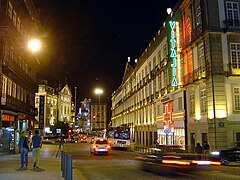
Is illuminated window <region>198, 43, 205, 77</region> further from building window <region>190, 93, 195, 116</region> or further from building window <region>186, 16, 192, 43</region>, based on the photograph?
building window <region>190, 93, 195, 116</region>

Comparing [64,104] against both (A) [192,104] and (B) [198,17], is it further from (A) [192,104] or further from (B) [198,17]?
(B) [198,17]

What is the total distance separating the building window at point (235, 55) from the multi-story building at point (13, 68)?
1828 cm

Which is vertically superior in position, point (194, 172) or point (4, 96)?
point (4, 96)

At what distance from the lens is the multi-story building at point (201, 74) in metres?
26.5

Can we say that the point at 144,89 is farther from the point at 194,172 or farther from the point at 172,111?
the point at 194,172

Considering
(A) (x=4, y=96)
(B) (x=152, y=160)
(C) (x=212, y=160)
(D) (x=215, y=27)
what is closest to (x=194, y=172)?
(C) (x=212, y=160)

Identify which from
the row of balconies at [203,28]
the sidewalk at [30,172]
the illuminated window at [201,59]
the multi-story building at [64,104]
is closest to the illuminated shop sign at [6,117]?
the sidewalk at [30,172]

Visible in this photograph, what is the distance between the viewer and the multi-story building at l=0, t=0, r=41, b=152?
28.2m

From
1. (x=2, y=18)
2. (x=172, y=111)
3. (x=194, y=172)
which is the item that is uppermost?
(x=2, y=18)

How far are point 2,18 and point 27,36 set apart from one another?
1263 centimetres

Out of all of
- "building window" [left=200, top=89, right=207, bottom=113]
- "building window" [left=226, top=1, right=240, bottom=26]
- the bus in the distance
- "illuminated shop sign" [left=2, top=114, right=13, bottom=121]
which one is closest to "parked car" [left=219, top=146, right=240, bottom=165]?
"building window" [left=200, top=89, right=207, bottom=113]

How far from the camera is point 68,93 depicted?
119 metres

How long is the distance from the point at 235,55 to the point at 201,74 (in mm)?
3375

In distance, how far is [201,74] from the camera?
28.5 m
